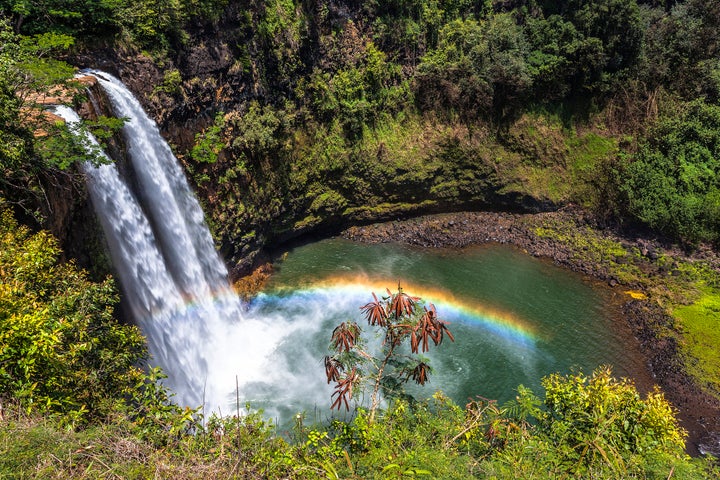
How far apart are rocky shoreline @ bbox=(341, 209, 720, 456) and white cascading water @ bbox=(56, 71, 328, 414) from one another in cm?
839

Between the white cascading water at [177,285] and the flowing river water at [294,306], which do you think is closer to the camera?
the white cascading water at [177,285]

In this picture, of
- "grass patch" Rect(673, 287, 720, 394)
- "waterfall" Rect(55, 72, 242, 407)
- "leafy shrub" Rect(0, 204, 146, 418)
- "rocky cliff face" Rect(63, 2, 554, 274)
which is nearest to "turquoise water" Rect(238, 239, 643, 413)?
"grass patch" Rect(673, 287, 720, 394)

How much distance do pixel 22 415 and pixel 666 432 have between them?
9.07 m

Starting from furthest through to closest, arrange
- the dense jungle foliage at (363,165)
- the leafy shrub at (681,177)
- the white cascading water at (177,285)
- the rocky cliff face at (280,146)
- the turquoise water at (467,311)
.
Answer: the leafy shrub at (681,177) → the rocky cliff face at (280,146) → the turquoise water at (467,311) → the white cascading water at (177,285) → the dense jungle foliage at (363,165)

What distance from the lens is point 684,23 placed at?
2061cm

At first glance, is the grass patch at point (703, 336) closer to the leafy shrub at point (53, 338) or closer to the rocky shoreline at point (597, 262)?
the rocky shoreline at point (597, 262)

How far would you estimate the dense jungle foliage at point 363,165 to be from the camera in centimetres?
519

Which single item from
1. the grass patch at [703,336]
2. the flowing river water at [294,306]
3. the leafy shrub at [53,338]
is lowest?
the grass patch at [703,336]

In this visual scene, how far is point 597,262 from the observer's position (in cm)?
1909

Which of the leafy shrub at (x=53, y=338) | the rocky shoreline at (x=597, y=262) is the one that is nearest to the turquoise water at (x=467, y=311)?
the rocky shoreline at (x=597, y=262)

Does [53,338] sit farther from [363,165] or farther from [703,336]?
[703,336]

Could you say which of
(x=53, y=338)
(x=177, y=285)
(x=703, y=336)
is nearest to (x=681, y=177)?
(x=703, y=336)

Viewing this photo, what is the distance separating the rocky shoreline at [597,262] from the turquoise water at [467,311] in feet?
2.09

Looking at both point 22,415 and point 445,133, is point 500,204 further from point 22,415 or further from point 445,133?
point 22,415
